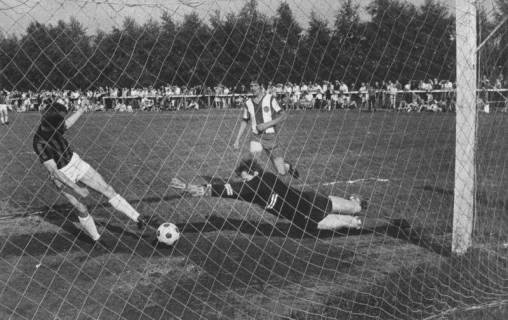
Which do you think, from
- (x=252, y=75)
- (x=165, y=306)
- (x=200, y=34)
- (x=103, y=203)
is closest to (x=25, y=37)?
(x=200, y=34)

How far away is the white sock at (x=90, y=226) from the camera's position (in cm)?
663

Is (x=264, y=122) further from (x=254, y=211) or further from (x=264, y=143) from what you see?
(x=254, y=211)

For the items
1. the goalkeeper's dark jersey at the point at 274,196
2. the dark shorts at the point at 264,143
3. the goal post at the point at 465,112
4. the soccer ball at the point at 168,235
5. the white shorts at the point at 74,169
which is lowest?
the dark shorts at the point at 264,143

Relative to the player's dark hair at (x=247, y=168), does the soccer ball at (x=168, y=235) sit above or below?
above

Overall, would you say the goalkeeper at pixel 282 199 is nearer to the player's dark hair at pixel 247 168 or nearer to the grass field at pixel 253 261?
the grass field at pixel 253 261

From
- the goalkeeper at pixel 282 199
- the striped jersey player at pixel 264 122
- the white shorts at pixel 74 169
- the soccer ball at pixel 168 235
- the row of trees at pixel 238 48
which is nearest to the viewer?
the row of trees at pixel 238 48

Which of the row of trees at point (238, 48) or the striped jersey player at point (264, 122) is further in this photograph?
the striped jersey player at point (264, 122)

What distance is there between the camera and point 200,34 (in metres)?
5.08

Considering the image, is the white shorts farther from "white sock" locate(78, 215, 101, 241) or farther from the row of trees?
the row of trees

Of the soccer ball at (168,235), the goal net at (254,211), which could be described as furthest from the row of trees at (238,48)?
the soccer ball at (168,235)

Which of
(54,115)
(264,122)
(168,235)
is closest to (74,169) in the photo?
(54,115)

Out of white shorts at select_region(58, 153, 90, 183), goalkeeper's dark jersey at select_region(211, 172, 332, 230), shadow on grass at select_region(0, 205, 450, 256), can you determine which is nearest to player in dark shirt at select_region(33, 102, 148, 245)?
white shorts at select_region(58, 153, 90, 183)

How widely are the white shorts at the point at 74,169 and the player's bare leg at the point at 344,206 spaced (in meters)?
2.96

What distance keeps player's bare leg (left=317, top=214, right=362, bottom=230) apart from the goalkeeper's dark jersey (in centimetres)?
24
